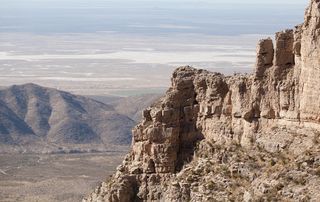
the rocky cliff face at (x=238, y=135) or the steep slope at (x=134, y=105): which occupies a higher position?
the rocky cliff face at (x=238, y=135)

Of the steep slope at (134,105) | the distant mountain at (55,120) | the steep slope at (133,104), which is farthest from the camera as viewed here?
the steep slope at (134,105)

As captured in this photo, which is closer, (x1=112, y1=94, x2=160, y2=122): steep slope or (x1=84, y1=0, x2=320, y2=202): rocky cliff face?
(x1=84, y1=0, x2=320, y2=202): rocky cliff face

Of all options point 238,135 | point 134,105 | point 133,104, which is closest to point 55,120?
point 134,105

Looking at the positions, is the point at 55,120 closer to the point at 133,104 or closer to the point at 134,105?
the point at 134,105

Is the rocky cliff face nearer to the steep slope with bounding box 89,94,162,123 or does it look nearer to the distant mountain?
the distant mountain

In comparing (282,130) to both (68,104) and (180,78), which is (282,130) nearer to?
(180,78)

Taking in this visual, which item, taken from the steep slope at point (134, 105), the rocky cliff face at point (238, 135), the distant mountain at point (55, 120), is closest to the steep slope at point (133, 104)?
the steep slope at point (134, 105)

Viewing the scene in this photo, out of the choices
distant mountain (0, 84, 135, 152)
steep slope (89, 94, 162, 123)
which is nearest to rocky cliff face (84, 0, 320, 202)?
distant mountain (0, 84, 135, 152)

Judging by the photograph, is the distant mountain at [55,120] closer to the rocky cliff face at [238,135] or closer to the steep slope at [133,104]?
the steep slope at [133,104]
